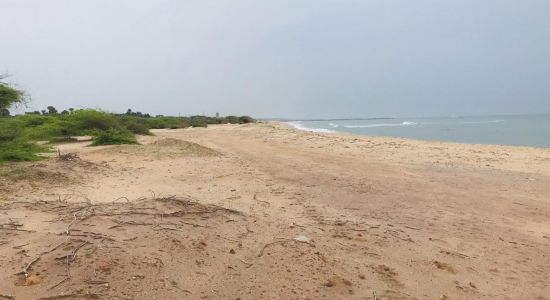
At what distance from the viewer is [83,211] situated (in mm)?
4500

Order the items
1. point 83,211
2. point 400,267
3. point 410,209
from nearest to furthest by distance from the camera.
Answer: point 400,267, point 83,211, point 410,209

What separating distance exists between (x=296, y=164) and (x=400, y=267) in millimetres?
6581

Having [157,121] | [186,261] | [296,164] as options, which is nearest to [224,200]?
[186,261]

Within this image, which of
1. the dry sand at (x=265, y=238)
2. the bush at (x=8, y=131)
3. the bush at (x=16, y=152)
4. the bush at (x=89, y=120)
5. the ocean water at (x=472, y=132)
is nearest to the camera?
A: the dry sand at (x=265, y=238)

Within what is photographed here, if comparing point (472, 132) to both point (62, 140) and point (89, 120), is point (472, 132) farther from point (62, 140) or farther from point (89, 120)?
point (62, 140)

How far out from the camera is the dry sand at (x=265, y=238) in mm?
3350

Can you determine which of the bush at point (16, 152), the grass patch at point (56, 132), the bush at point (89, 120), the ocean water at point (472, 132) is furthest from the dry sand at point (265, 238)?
the ocean water at point (472, 132)

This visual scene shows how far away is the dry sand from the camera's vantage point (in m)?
3.35

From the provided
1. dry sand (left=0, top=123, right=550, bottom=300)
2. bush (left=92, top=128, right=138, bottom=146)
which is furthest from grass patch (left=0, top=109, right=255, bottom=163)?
dry sand (left=0, top=123, right=550, bottom=300)

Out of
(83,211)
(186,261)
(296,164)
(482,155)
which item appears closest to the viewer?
(186,261)

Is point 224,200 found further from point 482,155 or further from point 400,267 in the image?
point 482,155

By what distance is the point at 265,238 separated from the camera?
439 cm

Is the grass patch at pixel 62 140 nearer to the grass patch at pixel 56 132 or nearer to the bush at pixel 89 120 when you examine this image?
the grass patch at pixel 56 132

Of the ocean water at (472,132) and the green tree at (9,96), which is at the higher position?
the green tree at (9,96)
